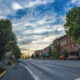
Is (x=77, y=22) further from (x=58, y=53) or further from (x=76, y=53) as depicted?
(x=58, y=53)

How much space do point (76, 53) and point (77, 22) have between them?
2895 cm

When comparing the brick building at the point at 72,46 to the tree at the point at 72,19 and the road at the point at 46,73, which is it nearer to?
the tree at the point at 72,19

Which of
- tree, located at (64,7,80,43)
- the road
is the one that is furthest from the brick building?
the road

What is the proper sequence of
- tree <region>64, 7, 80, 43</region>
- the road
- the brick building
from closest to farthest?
the road, tree <region>64, 7, 80, 43</region>, the brick building

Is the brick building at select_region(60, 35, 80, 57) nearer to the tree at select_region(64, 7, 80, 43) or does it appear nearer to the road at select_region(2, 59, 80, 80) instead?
the tree at select_region(64, 7, 80, 43)

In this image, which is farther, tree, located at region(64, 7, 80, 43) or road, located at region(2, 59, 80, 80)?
tree, located at region(64, 7, 80, 43)

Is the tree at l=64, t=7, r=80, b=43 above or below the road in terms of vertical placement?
above

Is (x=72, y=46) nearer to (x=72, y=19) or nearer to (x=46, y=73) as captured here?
(x=72, y=19)

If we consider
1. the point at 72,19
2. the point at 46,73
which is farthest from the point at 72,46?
the point at 46,73

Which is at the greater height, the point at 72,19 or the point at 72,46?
the point at 72,19

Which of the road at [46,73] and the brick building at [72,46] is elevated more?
the brick building at [72,46]

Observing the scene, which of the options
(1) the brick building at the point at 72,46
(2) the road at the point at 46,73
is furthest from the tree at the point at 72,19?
(1) the brick building at the point at 72,46

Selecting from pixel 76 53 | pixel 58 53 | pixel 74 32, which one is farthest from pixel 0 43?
pixel 58 53

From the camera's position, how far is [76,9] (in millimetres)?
27984
